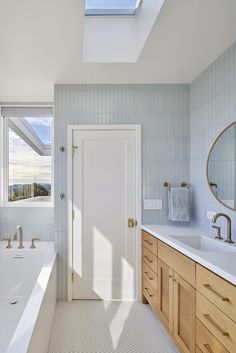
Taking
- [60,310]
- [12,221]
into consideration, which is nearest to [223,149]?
[60,310]

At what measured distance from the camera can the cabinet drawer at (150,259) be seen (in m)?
2.63

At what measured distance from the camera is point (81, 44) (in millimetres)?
2221

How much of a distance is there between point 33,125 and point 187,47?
2.28 metres

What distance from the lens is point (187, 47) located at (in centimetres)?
229

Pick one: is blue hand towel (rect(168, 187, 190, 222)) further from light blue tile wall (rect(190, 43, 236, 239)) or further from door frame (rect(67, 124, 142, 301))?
door frame (rect(67, 124, 142, 301))

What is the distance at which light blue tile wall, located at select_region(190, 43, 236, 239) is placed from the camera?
7.49ft

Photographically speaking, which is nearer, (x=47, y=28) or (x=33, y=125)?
(x=47, y=28)

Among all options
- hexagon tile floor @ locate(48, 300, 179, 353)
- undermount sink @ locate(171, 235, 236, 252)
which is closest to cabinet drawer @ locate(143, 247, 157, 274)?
undermount sink @ locate(171, 235, 236, 252)

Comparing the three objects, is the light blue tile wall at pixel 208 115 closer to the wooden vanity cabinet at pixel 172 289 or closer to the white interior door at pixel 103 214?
the wooden vanity cabinet at pixel 172 289

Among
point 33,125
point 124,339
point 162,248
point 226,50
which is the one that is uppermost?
point 226,50

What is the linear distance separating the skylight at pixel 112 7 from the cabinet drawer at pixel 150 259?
2.23 m

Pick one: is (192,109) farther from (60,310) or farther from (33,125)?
(60,310)

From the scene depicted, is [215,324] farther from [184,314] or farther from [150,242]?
[150,242]

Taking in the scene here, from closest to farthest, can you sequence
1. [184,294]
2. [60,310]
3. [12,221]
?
[184,294] → [60,310] → [12,221]
